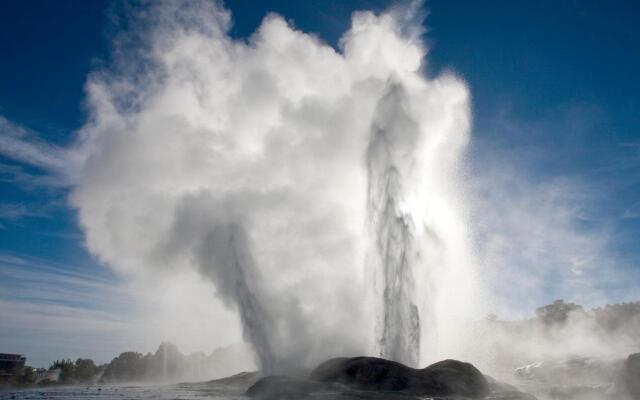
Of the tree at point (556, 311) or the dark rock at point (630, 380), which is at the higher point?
the tree at point (556, 311)

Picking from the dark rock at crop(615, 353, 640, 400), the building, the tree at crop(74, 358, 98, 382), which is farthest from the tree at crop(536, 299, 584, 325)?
the building

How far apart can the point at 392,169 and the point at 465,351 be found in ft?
131

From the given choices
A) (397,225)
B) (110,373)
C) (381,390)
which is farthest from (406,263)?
(110,373)

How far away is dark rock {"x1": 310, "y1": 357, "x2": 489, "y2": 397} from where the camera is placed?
41.9 metres

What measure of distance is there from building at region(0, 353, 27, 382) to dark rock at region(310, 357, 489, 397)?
8411cm

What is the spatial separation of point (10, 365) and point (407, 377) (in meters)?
112

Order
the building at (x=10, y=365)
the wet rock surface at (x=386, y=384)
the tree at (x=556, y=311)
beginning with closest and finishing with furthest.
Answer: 1. the wet rock surface at (x=386, y=384)
2. the building at (x=10, y=365)
3. the tree at (x=556, y=311)

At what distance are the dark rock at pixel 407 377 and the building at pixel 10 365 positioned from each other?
84.1 meters

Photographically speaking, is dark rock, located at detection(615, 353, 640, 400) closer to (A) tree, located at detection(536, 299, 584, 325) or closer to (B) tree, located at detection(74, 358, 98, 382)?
(B) tree, located at detection(74, 358, 98, 382)

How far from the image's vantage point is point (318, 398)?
36.8 meters

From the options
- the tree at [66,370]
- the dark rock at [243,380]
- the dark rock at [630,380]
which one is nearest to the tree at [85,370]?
the tree at [66,370]

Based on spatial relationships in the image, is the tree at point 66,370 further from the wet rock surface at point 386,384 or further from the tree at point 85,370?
the wet rock surface at point 386,384

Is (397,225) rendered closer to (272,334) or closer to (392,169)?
(392,169)

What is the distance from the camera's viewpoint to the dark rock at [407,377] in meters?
41.9
